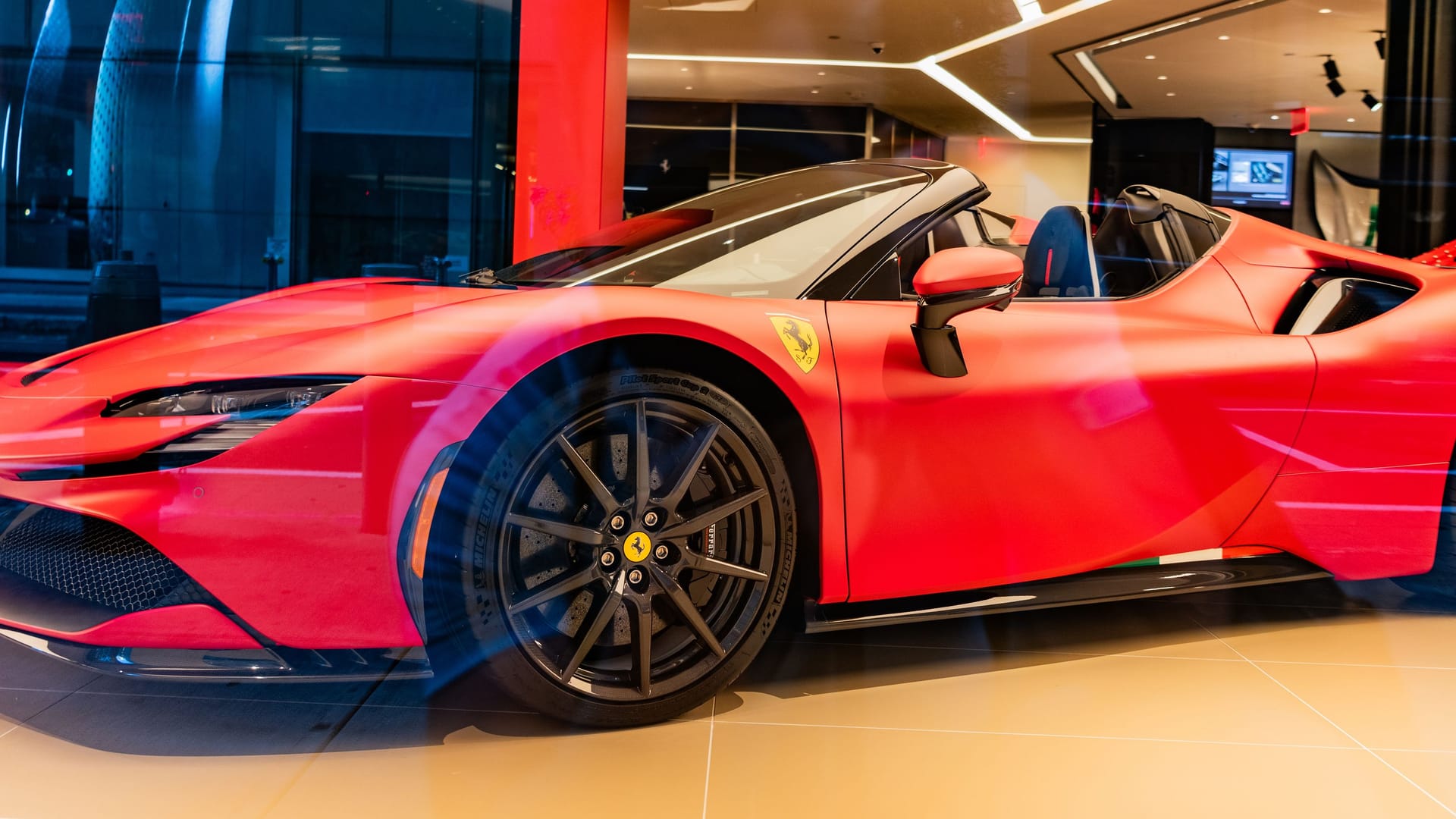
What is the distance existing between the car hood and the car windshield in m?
0.32

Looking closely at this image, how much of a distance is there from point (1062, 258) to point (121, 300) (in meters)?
6.59

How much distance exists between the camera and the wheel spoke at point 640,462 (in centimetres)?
166

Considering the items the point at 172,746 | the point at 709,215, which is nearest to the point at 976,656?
the point at 709,215

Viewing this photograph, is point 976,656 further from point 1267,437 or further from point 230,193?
point 230,193

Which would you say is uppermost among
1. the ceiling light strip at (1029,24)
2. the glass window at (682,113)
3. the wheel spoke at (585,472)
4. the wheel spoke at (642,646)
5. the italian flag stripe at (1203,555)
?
the ceiling light strip at (1029,24)

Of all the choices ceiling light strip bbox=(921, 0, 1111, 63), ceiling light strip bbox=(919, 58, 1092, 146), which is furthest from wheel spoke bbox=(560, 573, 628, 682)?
ceiling light strip bbox=(921, 0, 1111, 63)

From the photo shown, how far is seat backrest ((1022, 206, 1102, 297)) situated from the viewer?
222cm

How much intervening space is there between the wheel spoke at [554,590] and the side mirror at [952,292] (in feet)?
2.36

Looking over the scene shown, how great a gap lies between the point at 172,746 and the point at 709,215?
1418 millimetres

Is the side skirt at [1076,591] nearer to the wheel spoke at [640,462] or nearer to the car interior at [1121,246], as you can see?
the wheel spoke at [640,462]

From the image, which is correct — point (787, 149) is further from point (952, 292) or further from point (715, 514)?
point (715, 514)

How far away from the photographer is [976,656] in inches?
87.9

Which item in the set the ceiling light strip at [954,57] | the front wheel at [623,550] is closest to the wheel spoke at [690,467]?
the front wheel at [623,550]

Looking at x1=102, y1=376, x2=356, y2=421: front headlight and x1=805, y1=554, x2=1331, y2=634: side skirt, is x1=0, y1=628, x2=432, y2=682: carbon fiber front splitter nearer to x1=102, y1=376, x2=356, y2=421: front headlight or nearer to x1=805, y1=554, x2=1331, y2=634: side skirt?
x1=102, y1=376, x2=356, y2=421: front headlight
